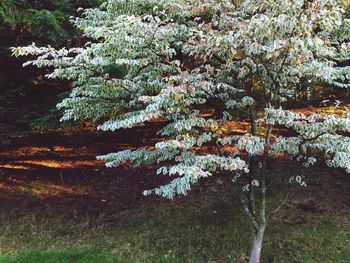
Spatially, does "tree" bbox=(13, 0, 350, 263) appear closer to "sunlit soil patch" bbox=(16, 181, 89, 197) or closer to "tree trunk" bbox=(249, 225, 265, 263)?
"tree trunk" bbox=(249, 225, 265, 263)

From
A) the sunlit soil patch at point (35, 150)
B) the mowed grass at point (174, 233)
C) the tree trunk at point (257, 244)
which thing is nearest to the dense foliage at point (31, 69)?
the mowed grass at point (174, 233)

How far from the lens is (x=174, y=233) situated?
23.1 feet

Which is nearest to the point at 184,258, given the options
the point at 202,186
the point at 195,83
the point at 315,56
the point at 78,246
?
the point at 78,246

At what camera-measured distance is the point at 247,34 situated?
421 cm

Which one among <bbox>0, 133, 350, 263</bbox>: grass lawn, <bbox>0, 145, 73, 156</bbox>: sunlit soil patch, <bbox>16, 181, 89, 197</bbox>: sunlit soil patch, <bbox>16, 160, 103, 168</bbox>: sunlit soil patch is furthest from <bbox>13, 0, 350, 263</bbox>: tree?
<bbox>0, 145, 73, 156</bbox>: sunlit soil patch

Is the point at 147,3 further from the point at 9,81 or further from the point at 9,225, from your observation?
the point at 9,225

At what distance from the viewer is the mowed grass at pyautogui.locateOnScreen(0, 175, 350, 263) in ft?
20.8

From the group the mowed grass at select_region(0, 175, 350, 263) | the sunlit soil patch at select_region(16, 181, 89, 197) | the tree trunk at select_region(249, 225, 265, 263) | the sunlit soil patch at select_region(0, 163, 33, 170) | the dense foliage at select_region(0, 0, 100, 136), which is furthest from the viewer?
the sunlit soil patch at select_region(0, 163, 33, 170)

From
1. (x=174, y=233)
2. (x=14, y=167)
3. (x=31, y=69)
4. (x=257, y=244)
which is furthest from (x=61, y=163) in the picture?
(x=257, y=244)

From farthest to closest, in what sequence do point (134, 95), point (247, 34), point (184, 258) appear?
point (184, 258) < point (134, 95) < point (247, 34)

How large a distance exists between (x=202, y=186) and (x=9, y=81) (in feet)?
16.3

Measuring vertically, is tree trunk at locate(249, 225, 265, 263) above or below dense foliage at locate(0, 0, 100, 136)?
below

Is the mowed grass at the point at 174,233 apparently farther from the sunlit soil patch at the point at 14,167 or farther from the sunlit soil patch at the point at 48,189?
the sunlit soil patch at the point at 14,167

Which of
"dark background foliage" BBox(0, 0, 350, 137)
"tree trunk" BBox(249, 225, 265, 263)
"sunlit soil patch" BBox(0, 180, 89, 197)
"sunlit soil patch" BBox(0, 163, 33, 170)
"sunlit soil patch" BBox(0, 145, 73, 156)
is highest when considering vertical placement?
"dark background foliage" BBox(0, 0, 350, 137)
